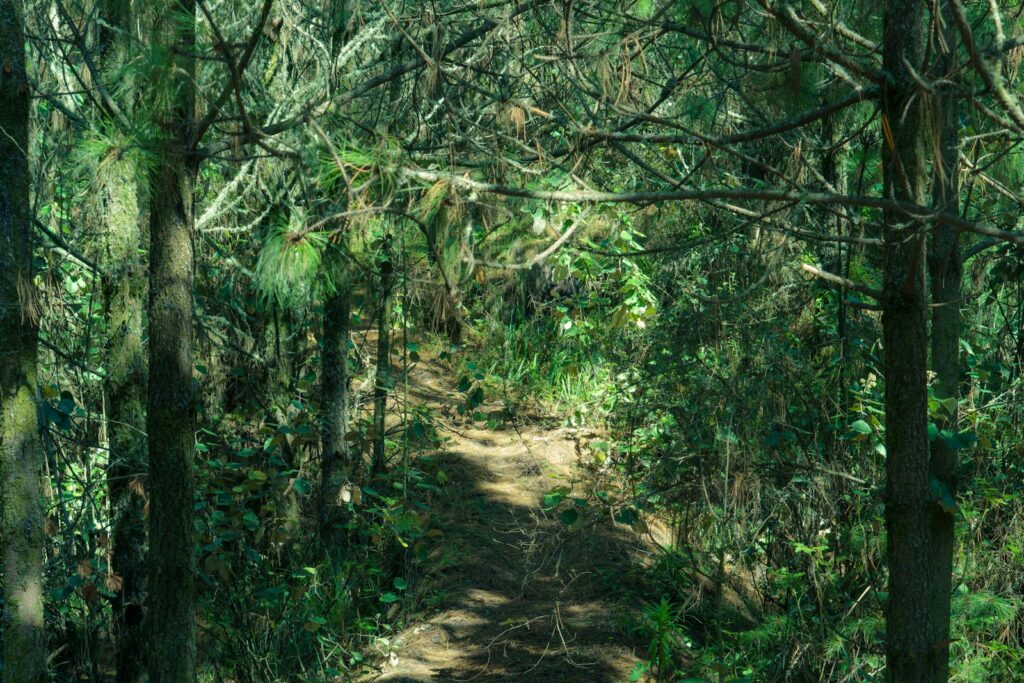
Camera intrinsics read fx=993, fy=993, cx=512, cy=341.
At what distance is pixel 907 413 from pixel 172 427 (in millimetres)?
3021

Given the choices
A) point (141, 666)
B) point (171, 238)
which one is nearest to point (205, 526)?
point (141, 666)

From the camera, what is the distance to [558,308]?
32.4 feet

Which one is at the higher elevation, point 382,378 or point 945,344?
point 945,344

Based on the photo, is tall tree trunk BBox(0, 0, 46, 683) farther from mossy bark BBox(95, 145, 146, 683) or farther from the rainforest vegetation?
mossy bark BBox(95, 145, 146, 683)

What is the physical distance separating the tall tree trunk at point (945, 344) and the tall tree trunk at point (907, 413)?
10 cm

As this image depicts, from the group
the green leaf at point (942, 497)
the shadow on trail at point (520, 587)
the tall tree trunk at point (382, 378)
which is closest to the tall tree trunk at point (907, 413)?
the green leaf at point (942, 497)

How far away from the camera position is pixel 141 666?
625 centimetres

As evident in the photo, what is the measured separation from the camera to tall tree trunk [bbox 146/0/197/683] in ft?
14.0

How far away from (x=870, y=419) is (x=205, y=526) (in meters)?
4.40

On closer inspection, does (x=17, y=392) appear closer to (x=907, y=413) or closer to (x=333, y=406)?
(x=333, y=406)

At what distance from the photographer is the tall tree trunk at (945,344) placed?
12.8ft

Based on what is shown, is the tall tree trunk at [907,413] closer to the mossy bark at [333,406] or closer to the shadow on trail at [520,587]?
the shadow on trail at [520,587]

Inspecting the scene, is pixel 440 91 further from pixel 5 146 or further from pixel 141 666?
pixel 141 666

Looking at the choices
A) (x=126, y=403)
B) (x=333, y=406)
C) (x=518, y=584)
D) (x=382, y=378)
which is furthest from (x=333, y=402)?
(x=518, y=584)
